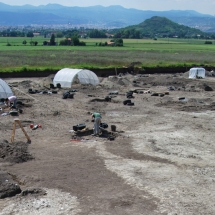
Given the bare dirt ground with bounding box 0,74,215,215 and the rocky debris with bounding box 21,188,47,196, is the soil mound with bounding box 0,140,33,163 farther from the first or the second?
the rocky debris with bounding box 21,188,47,196

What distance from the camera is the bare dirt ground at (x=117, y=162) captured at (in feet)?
43.3

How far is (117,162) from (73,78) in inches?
904

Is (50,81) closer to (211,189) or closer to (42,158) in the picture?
(42,158)

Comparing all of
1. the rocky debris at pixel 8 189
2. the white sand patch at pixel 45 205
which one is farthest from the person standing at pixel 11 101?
the white sand patch at pixel 45 205

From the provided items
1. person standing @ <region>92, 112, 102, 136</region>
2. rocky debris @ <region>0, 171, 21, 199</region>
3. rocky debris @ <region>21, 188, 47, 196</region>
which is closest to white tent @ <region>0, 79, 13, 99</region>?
person standing @ <region>92, 112, 102, 136</region>

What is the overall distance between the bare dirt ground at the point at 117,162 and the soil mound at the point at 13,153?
4 centimetres

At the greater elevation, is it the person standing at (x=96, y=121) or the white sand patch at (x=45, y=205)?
the person standing at (x=96, y=121)

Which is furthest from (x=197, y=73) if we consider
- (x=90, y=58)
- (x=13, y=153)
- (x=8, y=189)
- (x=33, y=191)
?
(x=8, y=189)

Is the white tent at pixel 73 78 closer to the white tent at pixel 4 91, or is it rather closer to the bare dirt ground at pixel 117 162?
the bare dirt ground at pixel 117 162

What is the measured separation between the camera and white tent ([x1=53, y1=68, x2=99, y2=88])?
39.4m

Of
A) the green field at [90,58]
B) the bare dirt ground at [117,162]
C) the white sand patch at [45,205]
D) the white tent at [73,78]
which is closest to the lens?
the white sand patch at [45,205]

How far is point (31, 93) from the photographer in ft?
116

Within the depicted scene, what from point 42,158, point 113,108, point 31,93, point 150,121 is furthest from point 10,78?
point 42,158

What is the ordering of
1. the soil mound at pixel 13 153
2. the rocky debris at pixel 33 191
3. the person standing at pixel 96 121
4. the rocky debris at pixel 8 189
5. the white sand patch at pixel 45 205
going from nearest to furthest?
the white sand patch at pixel 45 205 < the rocky debris at pixel 8 189 < the rocky debris at pixel 33 191 < the soil mound at pixel 13 153 < the person standing at pixel 96 121
